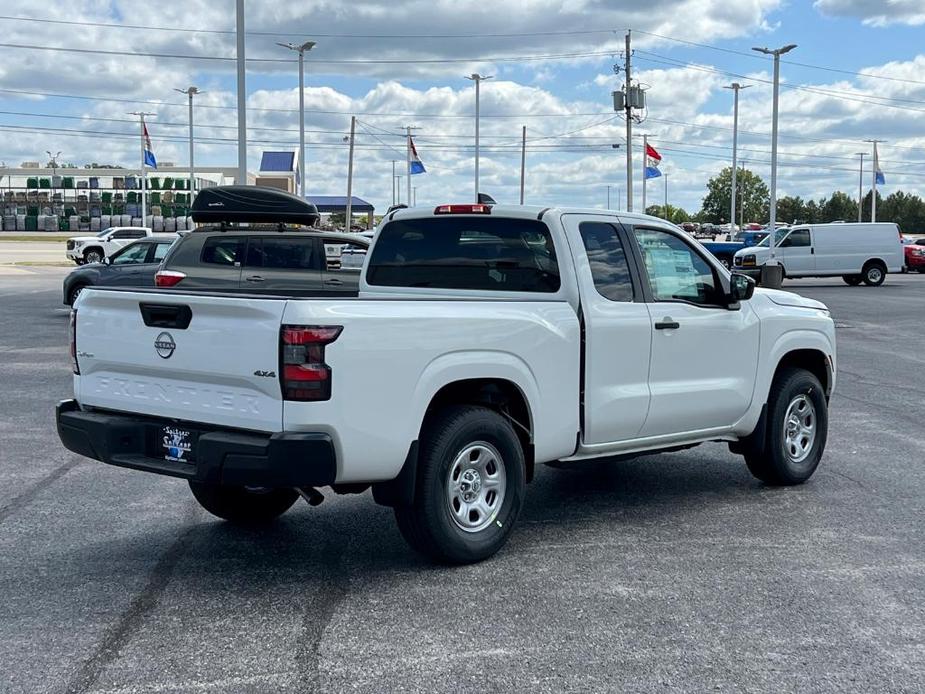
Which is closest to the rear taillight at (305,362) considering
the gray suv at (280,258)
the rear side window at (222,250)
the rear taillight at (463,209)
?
the rear taillight at (463,209)

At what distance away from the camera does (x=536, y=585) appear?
18.4ft

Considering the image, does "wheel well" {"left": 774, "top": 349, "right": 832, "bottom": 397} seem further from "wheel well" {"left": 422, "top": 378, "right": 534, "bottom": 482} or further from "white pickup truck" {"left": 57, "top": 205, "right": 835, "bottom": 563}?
"wheel well" {"left": 422, "top": 378, "right": 534, "bottom": 482}

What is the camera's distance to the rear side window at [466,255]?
6.68 m

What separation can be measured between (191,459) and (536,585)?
1787 mm

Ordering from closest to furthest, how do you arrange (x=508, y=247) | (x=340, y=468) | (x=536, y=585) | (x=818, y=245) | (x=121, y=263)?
(x=340, y=468) → (x=536, y=585) → (x=508, y=247) → (x=121, y=263) → (x=818, y=245)

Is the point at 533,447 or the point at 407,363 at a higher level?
the point at 407,363

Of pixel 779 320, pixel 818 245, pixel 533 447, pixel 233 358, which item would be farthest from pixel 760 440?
pixel 818 245

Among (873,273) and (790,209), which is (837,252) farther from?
(790,209)

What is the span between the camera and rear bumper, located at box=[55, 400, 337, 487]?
511 cm

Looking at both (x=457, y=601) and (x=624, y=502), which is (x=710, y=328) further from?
(x=457, y=601)

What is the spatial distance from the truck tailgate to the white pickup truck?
1 cm

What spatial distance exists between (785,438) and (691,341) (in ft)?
4.26

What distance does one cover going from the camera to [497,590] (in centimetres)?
552

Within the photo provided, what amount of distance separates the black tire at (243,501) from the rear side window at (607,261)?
2198 mm
